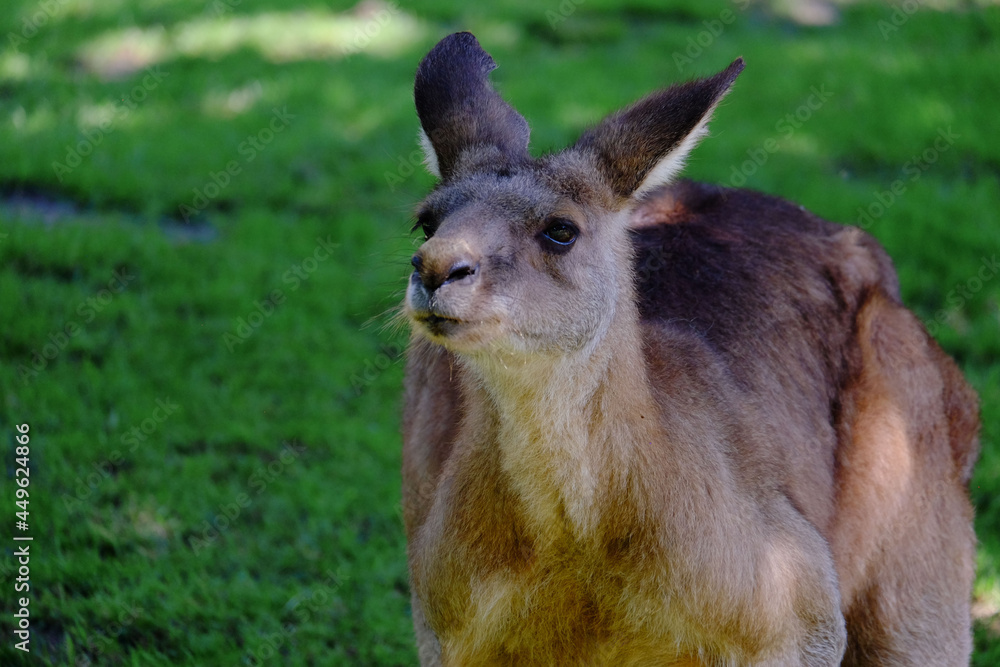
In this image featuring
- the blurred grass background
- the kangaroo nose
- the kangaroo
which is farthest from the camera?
the blurred grass background

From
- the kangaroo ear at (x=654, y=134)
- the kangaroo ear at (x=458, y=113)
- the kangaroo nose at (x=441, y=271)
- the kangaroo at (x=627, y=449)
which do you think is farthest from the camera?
the kangaroo ear at (x=458, y=113)

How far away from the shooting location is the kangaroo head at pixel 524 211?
297cm

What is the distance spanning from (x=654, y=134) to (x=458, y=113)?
2.22ft

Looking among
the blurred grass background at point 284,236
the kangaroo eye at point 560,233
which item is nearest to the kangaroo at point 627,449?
the kangaroo eye at point 560,233

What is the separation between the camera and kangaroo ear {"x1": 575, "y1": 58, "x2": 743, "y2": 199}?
3316 millimetres

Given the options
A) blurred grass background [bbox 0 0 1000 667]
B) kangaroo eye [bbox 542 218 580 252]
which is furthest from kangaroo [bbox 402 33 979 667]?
blurred grass background [bbox 0 0 1000 667]

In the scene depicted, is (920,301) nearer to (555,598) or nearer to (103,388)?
(555,598)

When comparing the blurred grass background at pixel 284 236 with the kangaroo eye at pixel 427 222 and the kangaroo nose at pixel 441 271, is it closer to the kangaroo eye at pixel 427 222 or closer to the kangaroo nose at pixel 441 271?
the kangaroo eye at pixel 427 222

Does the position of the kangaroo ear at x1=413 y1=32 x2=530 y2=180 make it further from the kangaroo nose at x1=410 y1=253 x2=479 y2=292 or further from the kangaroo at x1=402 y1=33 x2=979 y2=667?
the kangaroo nose at x1=410 y1=253 x2=479 y2=292

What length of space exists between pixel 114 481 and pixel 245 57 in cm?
465

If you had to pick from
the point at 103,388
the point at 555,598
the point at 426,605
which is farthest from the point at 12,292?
the point at 555,598

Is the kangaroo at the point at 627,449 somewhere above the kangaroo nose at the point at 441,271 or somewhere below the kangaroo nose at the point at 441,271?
below

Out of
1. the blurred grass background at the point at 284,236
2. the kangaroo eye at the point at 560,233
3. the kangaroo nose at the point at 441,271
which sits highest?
the kangaroo nose at the point at 441,271

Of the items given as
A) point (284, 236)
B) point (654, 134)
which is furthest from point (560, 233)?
point (284, 236)
